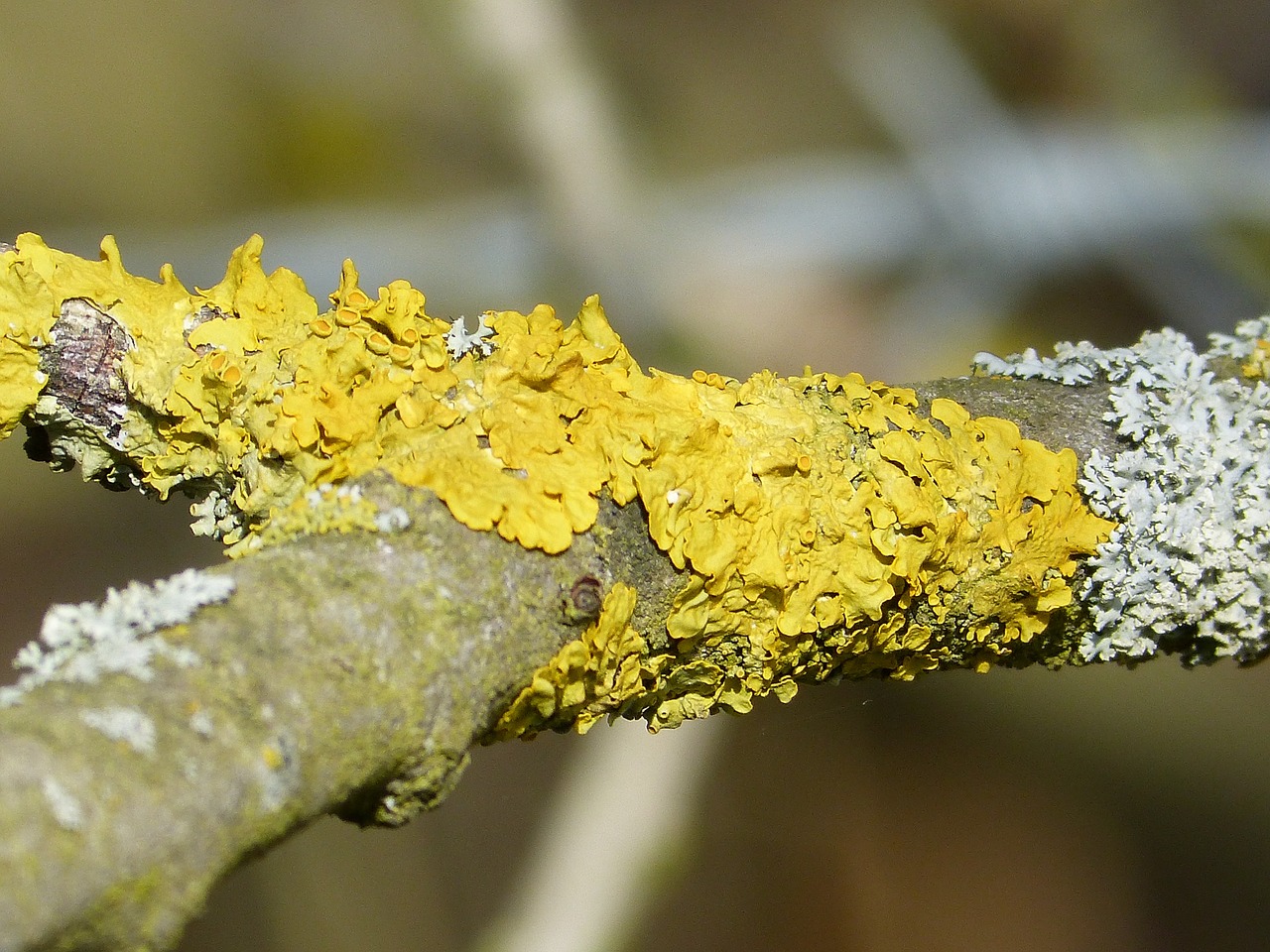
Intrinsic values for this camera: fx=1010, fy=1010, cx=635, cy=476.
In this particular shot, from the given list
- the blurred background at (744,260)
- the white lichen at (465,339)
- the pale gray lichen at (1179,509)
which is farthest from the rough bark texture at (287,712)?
the blurred background at (744,260)

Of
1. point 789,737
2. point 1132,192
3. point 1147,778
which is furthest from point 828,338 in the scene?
point 1147,778

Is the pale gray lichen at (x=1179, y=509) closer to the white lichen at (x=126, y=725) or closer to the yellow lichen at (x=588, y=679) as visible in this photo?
the yellow lichen at (x=588, y=679)

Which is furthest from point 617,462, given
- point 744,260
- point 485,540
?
point 744,260

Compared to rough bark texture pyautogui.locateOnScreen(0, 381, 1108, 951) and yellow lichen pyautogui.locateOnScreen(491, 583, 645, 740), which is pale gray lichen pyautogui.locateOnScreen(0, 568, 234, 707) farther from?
yellow lichen pyautogui.locateOnScreen(491, 583, 645, 740)

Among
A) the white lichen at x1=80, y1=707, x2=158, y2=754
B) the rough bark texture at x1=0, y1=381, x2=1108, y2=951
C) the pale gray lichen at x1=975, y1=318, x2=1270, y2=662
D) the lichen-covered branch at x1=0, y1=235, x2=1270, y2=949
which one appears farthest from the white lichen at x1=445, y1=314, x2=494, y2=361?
the pale gray lichen at x1=975, y1=318, x2=1270, y2=662

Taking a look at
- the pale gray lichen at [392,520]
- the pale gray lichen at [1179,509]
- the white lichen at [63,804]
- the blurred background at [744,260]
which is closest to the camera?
the white lichen at [63,804]

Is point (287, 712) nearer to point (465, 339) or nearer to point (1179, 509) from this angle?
point (465, 339)

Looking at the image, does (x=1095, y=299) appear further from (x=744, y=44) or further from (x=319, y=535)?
(x=319, y=535)

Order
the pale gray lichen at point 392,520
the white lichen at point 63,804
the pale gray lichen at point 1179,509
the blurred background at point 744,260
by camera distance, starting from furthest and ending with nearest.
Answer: the blurred background at point 744,260 → the pale gray lichen at point 1179,509 → the pale gray lichen at point 392,520 → the white lichen at point 63,804
